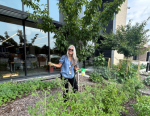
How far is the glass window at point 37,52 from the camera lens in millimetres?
5694

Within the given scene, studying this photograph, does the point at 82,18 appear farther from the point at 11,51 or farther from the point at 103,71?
the point at 11,51

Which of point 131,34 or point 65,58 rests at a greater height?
point 131,34

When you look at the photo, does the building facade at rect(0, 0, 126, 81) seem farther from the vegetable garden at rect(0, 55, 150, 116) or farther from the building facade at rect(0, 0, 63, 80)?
the vegetable garden at rect(0, 55, 150, 116)

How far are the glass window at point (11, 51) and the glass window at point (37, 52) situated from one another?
421 mm

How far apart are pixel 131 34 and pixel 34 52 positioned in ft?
21.3

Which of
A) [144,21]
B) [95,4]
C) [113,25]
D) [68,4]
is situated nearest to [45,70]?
[68,4]

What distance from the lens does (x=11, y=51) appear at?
555cm

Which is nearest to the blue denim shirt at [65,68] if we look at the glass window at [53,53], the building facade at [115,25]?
the glass window at [53,53]

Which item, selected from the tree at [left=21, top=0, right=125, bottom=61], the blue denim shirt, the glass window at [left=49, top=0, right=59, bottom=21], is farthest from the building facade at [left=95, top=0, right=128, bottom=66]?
→ the blue denim shirt

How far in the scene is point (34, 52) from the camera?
19.9 ft

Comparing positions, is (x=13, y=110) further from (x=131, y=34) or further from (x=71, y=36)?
(x=131, y=34)

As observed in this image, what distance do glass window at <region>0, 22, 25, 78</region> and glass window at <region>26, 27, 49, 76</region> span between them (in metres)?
0.42

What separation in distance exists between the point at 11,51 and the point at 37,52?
1.49 metres

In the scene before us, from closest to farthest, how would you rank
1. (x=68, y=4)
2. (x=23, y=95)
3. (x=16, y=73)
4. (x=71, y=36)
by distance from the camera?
(x=68, y=4) < (x=71, y=36) < (x=23, y=95) < (x=16, y=73)
